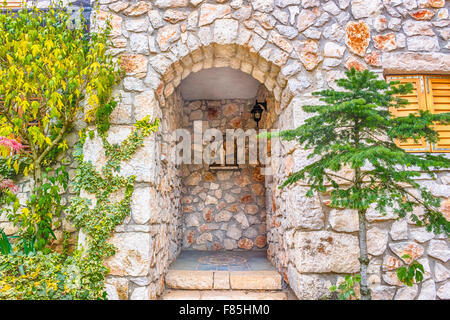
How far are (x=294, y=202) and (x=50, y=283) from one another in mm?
1842

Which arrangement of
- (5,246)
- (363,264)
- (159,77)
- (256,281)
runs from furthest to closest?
(256,281) < (159,77) < (5,246) < (363,264)

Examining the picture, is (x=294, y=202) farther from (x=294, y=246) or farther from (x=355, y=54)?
(x=355, y=54)

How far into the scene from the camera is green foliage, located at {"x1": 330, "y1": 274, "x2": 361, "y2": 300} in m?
1.78

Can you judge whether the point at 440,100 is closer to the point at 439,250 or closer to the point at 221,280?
the point at 439,250

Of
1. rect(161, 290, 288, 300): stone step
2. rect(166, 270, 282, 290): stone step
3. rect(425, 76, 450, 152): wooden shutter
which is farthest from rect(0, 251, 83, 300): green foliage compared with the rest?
rect(425, 76, 450, 152): wooden shutter

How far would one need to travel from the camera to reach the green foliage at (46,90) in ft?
6.58

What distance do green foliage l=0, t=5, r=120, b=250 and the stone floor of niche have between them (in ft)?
4.69

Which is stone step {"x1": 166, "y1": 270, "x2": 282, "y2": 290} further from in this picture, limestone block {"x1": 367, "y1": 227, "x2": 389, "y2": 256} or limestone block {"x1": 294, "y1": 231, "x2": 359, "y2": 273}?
limestone block {"x1": 367, "y1": 227, "x2": 389, "y2": 256}

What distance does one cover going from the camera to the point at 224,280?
261cm

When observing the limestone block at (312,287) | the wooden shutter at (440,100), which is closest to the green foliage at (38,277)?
the limestone block at (312,287)

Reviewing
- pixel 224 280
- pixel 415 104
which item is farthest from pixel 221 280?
pixel 415 104

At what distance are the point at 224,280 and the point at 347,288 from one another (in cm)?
115
